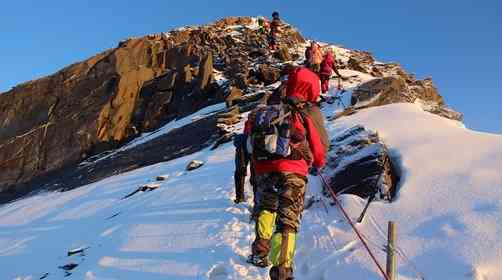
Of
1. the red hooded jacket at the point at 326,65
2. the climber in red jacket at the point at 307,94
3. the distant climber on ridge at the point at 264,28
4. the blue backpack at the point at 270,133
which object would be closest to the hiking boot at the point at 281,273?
the blue backpack at the point at 270,133

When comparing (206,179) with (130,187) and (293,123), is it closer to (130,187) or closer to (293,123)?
(130,187)

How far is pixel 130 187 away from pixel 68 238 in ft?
13.7

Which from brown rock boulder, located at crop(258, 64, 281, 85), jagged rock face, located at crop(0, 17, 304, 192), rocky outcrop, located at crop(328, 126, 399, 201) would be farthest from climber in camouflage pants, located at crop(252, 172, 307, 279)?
brown rock boulder, located at crop(258, 64, 281, 85)

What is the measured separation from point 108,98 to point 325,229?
30.6m

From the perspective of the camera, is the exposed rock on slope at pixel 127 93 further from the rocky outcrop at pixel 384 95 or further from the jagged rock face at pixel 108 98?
the rocky outcrop at pixel 384 95

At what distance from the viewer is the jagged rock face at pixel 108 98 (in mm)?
33344

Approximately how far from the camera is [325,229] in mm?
7695

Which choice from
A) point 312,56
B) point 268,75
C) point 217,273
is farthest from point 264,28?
point 217,273

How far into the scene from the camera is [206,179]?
41.0ft

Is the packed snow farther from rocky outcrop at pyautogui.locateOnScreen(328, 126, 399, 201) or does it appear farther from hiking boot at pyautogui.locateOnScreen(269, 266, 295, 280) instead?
hiking boot at pyautogui.locateOnScreen(269, 266, 295, 280)

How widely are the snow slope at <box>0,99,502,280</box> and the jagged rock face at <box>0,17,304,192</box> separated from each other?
2030 cm

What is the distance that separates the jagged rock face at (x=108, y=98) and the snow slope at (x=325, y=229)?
20.3 metres

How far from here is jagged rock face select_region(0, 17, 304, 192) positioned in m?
33.3

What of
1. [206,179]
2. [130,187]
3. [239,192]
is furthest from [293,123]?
[130,187]
